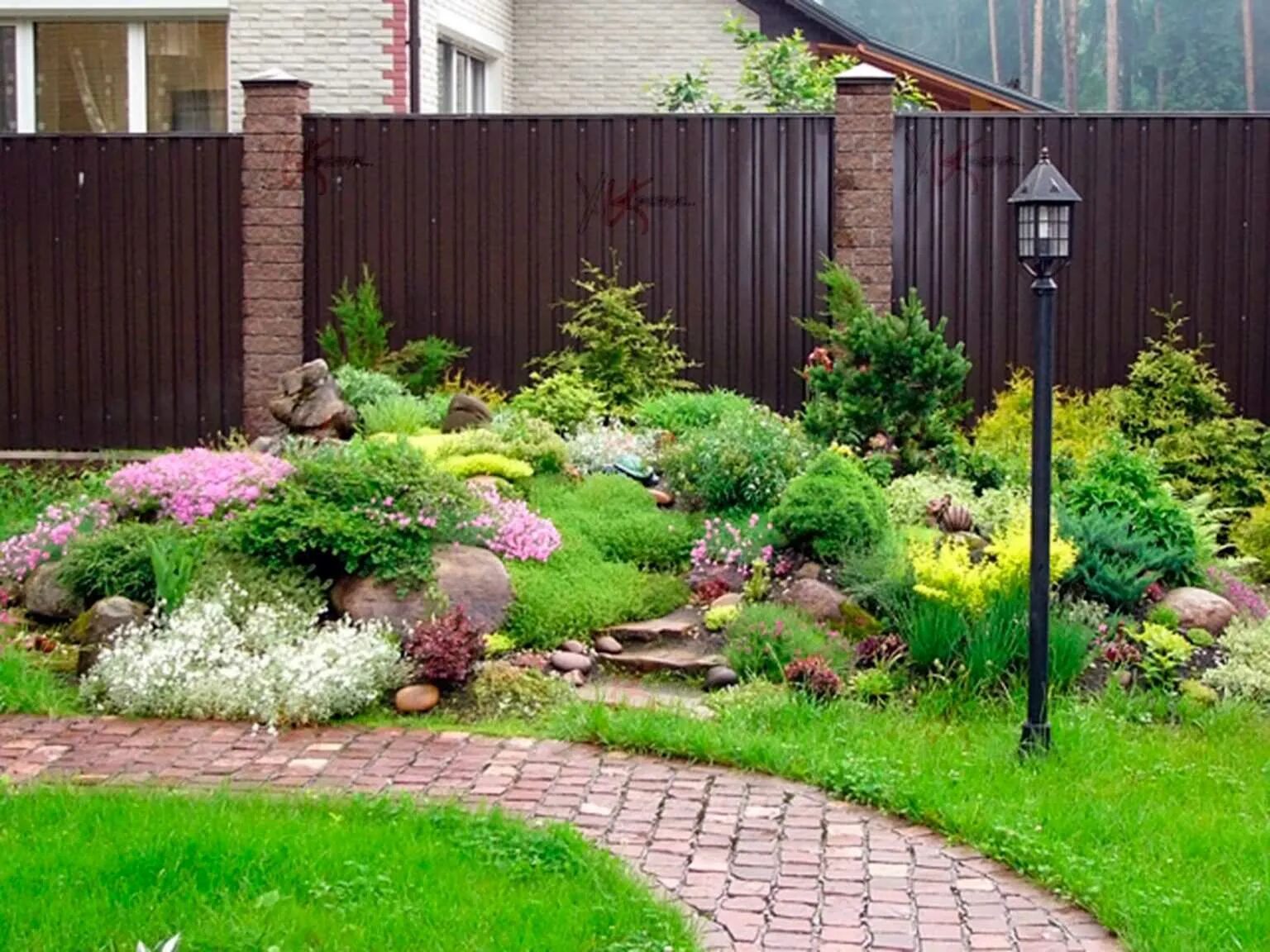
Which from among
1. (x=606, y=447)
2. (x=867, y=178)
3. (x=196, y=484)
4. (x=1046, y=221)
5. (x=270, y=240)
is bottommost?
(x=196, y=484)

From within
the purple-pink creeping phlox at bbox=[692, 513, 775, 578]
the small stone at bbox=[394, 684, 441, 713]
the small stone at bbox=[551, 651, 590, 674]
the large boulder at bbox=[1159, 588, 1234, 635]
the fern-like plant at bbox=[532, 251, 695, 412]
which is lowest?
the small stone at bbox=[394, 684, 441, 713]

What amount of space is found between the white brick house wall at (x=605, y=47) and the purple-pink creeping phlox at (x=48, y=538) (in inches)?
433

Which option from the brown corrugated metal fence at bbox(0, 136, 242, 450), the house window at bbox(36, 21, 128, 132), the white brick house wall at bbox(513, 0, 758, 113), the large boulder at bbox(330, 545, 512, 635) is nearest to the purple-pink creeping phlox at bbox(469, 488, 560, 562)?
the large boulder at bbox(330, 545, 512, 635)

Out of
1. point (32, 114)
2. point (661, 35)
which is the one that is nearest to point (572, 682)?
point (32, 114)

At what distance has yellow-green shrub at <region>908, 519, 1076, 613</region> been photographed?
26.8ft

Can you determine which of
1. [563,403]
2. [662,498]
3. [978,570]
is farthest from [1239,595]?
[563,403]

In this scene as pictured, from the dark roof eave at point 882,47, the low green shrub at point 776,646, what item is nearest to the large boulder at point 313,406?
the low green shrub at point 776,646

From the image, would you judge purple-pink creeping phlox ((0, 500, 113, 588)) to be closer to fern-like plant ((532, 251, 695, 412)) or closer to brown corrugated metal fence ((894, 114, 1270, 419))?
fern-like plant ((532, 251, 695, 412))

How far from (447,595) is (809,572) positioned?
1.77m

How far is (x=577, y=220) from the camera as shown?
13.2 m

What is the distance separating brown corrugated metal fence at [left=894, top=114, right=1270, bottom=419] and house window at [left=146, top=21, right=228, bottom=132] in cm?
645

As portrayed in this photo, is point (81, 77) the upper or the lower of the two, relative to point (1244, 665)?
upper

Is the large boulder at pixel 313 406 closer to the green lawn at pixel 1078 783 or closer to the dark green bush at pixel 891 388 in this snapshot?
the dark green bush at pixel 891 388

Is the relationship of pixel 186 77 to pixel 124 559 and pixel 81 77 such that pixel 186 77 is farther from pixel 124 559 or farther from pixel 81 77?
pixel 124 559
